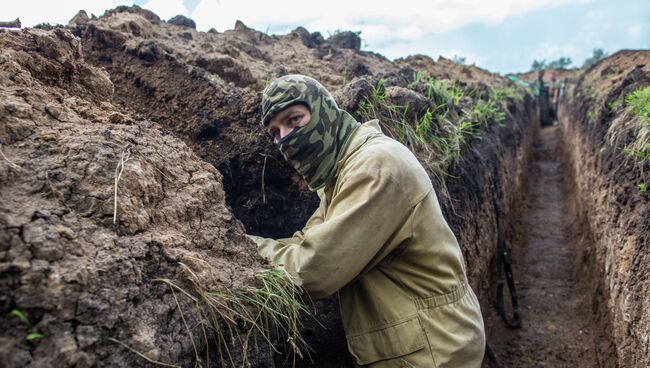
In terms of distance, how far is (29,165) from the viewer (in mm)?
1583

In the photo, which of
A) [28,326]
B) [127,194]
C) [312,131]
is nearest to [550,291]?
[312,131]

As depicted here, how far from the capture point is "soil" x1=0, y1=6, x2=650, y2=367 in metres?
1.35

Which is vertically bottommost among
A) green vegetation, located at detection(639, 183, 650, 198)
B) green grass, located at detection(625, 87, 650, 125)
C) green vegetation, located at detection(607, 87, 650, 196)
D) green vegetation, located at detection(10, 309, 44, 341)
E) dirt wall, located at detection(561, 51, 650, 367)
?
dirt wall, located at detection(561, 51, 650, 367)

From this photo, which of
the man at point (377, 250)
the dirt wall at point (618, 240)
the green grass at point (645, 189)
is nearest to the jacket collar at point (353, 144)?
the man at point (377, 250)

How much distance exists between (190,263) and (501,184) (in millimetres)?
5550

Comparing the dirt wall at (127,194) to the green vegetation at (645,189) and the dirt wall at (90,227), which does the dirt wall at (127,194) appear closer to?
the dirt wall at (90,227)

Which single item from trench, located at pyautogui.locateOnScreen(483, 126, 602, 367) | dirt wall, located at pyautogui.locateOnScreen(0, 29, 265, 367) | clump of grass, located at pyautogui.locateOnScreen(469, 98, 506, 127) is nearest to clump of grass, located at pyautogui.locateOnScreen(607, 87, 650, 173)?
clump of grass, located at pyautogui.locateOnScreen(469, 98, 506, 127)

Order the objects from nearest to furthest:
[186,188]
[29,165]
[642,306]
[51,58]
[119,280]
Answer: [119,280] < [29,165] < [186,188] < [51,58] < [642,306]

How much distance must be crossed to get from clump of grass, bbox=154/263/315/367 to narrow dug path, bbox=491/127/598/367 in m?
3.22

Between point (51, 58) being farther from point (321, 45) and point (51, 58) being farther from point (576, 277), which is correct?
point (576, 277)

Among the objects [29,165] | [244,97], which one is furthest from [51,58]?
[244,97]

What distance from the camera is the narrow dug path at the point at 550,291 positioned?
4.60m

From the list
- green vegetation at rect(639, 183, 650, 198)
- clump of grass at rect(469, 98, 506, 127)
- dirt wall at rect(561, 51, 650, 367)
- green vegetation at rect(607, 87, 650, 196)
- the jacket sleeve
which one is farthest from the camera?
clump of grass at rect(469, 98, 506, 127)

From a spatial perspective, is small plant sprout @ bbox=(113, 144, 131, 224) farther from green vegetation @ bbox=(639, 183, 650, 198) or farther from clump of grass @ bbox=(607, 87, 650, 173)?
clump of grass @ bbox=(607, 87, 650, 173)
